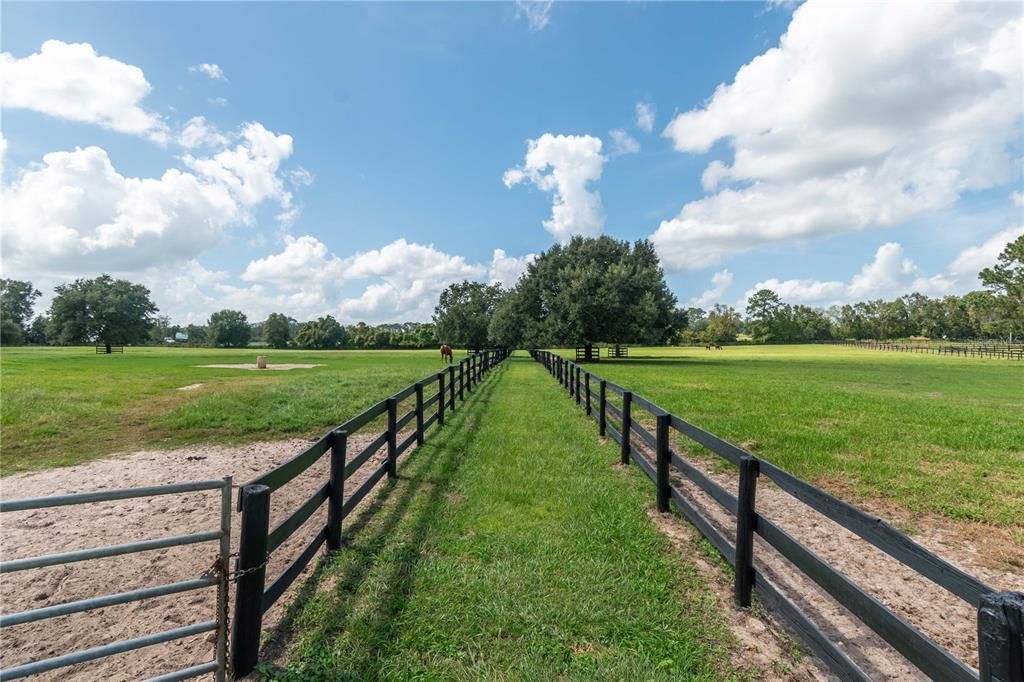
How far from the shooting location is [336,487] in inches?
178

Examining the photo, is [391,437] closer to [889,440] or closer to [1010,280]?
[889,440]

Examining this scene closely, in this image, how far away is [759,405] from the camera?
12.9 metres

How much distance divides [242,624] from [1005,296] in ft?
265

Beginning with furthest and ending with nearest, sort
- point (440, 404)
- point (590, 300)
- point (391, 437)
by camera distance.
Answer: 1. point (590, 300)
2. point (440, 404)
3. point (391, 437)

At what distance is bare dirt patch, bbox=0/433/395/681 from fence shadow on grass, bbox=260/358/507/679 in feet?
0.70

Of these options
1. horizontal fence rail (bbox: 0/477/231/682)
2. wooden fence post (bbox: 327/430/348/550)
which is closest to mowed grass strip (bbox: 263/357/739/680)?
wooden fence post (bbox: 327/430/348/550)

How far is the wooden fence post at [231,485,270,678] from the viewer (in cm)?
275

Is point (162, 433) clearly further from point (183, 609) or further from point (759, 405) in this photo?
point (759, 405)

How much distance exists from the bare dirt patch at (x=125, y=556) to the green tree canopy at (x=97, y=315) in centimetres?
7040

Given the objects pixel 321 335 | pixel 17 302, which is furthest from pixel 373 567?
pixel 17 302

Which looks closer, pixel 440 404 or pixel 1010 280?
pixel 440 404

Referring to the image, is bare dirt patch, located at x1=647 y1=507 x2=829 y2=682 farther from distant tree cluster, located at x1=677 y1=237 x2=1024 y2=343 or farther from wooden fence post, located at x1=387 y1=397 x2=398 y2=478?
distant tree cluster, located at x1=677 y1=237 x2=1024 y2=343

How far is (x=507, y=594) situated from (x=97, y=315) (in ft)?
266

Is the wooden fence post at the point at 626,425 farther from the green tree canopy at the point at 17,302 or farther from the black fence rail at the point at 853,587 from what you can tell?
the green tree canopy at the point at 17,302
